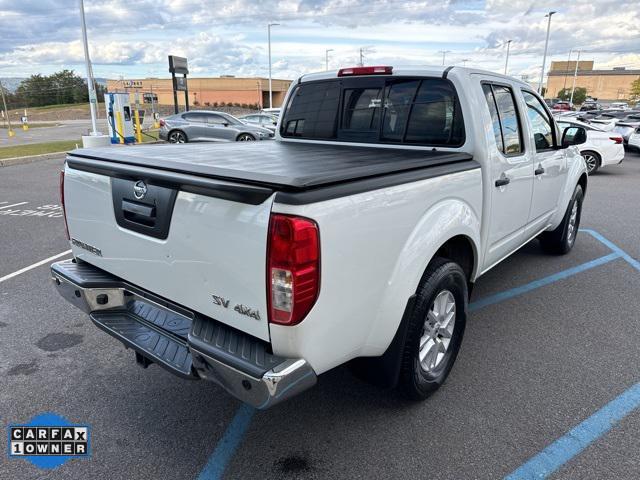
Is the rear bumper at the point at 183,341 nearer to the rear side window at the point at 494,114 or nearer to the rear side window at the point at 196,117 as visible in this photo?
the rear side window at the point at 494,114

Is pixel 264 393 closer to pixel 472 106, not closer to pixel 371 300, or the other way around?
pixel 371 300

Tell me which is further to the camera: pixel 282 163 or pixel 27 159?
pixel 27 159

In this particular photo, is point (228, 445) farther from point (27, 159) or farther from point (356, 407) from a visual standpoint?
point (27, 159)

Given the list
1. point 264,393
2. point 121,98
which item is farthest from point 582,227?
point 121,98

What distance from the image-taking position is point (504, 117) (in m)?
3.91

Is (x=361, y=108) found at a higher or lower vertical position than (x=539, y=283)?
higher

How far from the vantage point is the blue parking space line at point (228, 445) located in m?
2.51

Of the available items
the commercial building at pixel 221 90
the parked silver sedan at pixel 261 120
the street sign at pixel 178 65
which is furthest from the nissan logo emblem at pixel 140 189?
the commercial building at pixel 221 90

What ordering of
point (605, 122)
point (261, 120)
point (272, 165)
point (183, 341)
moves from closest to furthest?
1. point (183, 341)
2. point (272, 165)
3. point (605, 122)
4. point (261, 120)

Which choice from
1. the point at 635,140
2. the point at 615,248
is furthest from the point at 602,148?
the point at 615,248

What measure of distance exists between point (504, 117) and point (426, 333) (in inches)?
77.7

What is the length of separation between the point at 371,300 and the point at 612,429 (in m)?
1.69

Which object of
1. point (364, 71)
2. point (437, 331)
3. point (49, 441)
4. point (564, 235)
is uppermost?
point (364, 71)

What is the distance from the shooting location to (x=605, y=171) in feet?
47.2
